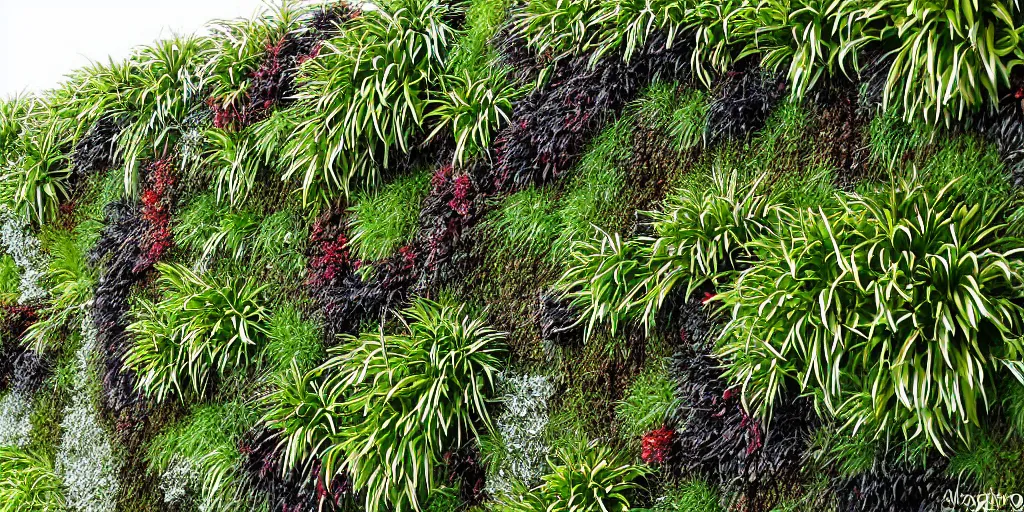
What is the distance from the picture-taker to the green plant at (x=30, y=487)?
5.89 m

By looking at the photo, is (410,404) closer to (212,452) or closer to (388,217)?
(388,217)

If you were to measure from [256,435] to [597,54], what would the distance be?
2.50 m

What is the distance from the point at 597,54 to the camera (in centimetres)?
381

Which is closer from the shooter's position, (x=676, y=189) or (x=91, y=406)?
(x=676, y=189)

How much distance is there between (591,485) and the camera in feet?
11.4

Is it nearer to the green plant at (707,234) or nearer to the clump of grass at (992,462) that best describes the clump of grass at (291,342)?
the green plant at (707,234)

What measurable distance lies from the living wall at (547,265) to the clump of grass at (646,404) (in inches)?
0.5

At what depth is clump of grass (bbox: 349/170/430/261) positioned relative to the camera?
4469 millimetres

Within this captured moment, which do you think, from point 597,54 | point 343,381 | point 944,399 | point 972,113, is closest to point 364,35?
point 597,54

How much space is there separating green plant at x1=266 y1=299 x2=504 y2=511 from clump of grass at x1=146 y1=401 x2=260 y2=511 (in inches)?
25.5

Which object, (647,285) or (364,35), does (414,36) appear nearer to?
(364,35)

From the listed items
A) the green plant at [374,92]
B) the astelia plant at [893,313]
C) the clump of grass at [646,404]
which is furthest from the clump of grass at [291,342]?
the astelia plant at [893,313]

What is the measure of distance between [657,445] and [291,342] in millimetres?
2132

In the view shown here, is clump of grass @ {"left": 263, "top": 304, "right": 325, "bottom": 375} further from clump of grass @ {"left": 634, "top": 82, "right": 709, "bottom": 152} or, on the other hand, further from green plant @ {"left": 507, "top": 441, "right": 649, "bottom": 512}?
clump of grass @ {"left": 634, "top": 82, "right": 709, "bottom": 152}
